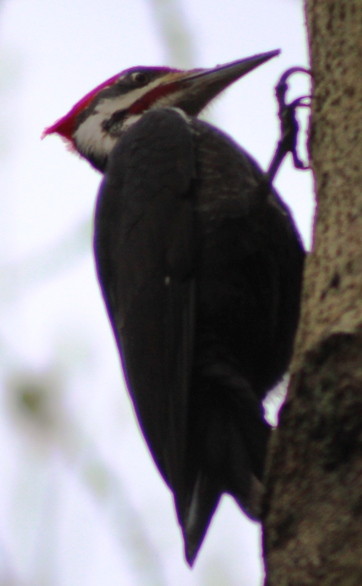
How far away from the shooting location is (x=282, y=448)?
1.85 m

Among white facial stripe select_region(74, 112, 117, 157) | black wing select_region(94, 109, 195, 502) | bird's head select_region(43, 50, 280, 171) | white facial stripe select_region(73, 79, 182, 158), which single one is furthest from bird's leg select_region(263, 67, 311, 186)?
white facial stripe select_region(74, 112, 117, 157)

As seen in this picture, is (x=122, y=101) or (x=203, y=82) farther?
(x=122, y=101)

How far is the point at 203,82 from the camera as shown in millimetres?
3750

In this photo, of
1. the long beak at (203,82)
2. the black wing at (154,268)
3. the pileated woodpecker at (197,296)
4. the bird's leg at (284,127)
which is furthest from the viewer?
the long beak at (203,82)

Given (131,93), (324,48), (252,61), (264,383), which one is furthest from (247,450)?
(131,93)

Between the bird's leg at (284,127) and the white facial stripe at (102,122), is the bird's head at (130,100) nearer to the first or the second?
the white facial stripe at (102,122)

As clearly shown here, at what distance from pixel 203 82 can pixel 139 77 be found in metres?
0.35

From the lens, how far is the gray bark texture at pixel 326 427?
66.7 inches

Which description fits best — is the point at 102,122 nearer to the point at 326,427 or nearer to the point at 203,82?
the point at 203,82

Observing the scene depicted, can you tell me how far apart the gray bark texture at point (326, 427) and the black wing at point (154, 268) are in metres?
0.57

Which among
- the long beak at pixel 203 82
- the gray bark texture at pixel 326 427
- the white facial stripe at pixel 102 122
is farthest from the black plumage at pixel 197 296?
the white facial stripe at pixel 102 122

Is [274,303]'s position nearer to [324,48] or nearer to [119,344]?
[119,344]

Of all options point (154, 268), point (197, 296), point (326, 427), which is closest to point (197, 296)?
point (197, 296)

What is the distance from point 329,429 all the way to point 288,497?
16 centimetres
